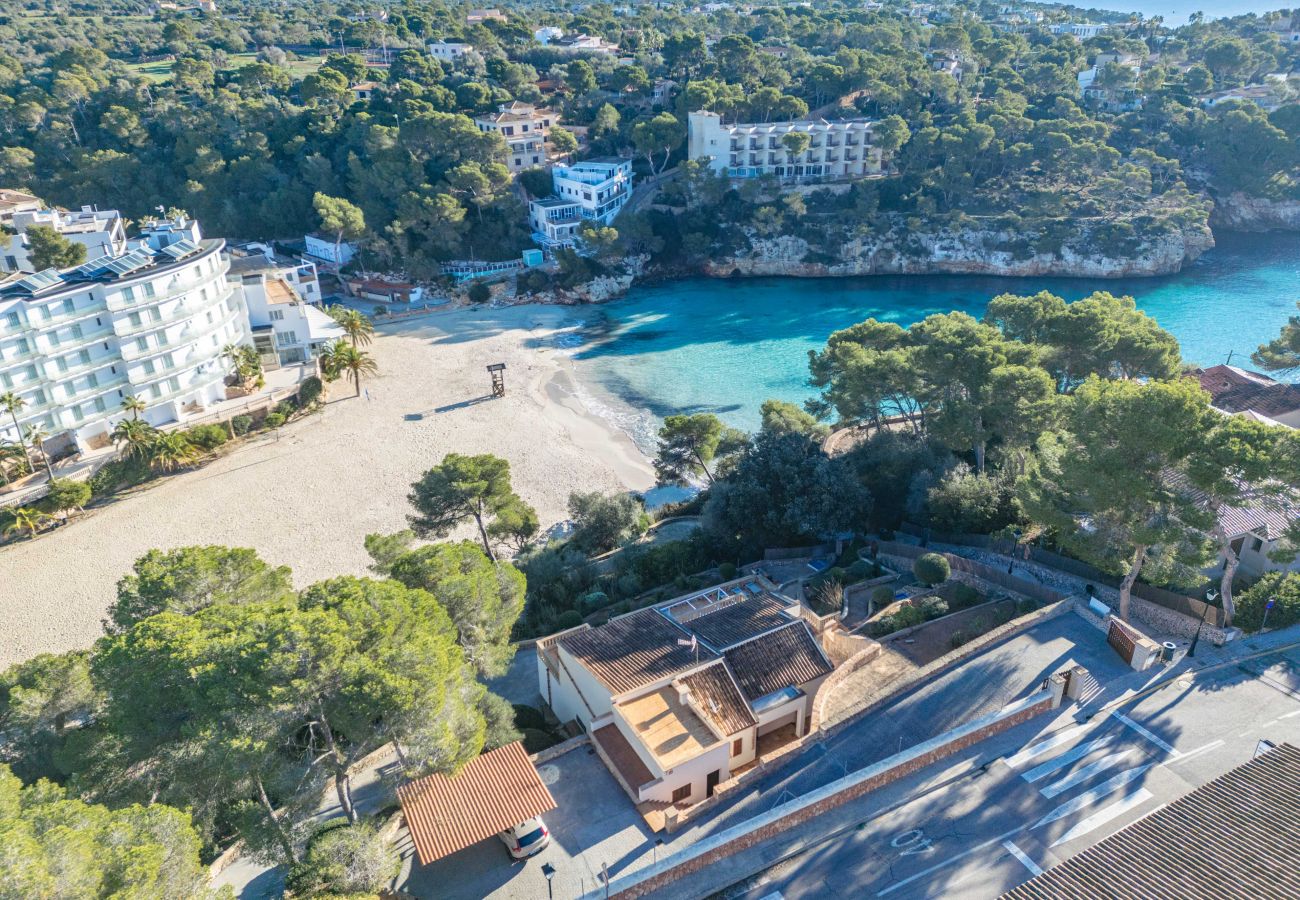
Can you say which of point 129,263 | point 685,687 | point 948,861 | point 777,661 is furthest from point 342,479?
point 948,861

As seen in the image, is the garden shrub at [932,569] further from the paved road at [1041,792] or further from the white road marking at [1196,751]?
the white road marking at [1196,751]

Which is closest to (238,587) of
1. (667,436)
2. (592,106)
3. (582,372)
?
(667,436)

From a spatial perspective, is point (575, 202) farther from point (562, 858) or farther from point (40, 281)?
point (562, 858)

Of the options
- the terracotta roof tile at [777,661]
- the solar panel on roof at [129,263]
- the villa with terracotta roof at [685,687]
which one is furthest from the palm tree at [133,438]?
the terracotta roof tile at [777,661]

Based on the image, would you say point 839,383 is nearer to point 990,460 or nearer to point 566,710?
point 990,460

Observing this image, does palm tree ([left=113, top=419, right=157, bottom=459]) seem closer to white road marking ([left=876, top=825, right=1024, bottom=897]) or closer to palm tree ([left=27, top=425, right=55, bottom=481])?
palm tree ([left=27, top=425, right=55, bottom=481])

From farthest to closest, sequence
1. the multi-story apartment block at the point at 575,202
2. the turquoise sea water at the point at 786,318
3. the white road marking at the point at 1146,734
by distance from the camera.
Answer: the multi-story apartment block at the point at 575,202
the turquoise sea water at the point at 786,318
the white road marking at the point at 1146,734
